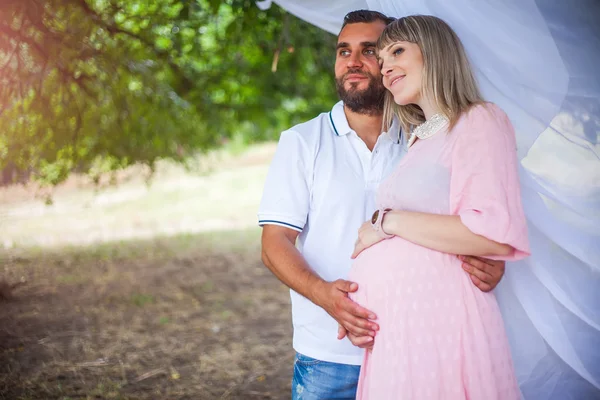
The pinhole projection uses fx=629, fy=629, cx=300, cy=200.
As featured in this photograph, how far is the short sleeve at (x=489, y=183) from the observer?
6.01 ft

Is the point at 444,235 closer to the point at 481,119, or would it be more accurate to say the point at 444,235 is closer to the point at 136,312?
the point at 481,119

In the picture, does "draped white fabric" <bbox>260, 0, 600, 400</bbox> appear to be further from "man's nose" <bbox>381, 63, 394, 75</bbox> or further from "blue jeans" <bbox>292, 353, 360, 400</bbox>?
"blue jeans" <bbox>292, 353, 360, 400</bbox>

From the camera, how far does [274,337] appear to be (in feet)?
20.3

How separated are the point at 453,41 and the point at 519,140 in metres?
0.53

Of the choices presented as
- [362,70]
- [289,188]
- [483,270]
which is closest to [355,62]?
[362,70]

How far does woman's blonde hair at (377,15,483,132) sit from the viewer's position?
2.02 meters

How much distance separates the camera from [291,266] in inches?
93.6

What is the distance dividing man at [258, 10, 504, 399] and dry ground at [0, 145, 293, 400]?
97.0 inches

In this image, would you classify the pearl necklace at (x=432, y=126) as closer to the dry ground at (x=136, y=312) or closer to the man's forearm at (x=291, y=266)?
the man's forearm at (x=291, y=266)

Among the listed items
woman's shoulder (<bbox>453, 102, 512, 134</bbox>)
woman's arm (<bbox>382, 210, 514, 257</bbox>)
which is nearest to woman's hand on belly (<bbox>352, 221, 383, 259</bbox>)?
woman's arm (<bbox>382, 210, 514, 257</bbox>)

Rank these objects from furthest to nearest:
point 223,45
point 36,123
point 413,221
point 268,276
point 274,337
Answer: point 268,276, point 223,45, point 274,337, point 36,123, point 413,221

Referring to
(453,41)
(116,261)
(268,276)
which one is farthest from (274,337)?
(453,41)

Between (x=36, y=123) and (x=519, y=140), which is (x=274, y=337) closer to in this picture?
(x=36, y=123)

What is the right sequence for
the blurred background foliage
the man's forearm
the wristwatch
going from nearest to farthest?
the wristwatch, the man's forearm, the blurred background foliage
